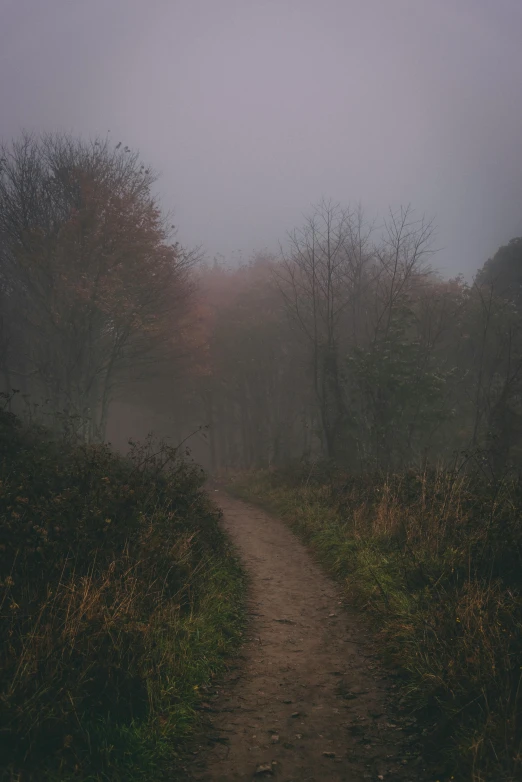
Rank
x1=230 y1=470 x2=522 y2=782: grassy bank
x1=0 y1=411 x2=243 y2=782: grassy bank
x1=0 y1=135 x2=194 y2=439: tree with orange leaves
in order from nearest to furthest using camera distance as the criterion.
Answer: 1. x1=0 y1=411 x2=243 y2=782: grassy bank
2. x1=230 y1=470 x2=522 y2=782: grassy bank
3. x1=0 y1=135 x2=194 y2=439: tree with orange leaves

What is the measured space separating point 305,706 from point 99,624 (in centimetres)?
201

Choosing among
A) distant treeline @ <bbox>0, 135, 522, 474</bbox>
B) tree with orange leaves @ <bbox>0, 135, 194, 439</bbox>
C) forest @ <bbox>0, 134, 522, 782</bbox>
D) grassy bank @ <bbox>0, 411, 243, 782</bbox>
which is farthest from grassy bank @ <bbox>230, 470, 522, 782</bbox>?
tree with orange leaves @ <bbox>0, 135, 194, 439</bbox>

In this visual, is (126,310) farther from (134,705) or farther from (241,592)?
(134,705)

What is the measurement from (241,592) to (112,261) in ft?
45.8

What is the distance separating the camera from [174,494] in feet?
27.4

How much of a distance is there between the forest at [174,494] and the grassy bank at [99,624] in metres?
0.03

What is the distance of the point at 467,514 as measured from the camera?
7488 mm

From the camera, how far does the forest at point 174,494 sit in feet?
13.4

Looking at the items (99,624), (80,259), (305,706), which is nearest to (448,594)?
(305,706)

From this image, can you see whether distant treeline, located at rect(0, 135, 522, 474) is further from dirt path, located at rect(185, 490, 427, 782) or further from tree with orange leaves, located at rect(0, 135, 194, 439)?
dirt path, located at rect(185, 490, 427, 782)

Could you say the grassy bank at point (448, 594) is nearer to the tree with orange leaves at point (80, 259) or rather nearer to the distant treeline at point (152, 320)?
the distant treeline at point (152, 320)

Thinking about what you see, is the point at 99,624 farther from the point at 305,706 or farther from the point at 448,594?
the point at 448,594

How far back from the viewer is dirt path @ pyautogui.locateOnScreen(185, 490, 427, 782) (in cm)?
378

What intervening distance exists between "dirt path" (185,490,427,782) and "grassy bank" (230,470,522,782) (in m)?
0.33
